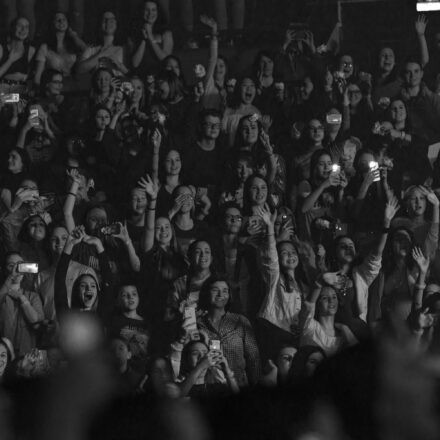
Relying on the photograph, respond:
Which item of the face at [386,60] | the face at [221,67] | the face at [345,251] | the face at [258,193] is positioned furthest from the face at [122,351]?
A: the face at [386,60]

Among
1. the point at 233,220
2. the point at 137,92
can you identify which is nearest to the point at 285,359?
the point at 233,220

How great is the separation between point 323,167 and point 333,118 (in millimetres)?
393

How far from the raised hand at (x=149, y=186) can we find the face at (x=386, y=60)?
6.23ft

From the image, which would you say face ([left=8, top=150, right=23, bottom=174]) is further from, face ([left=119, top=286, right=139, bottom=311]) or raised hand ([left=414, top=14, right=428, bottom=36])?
raised hand ([left=414, top=14, right=428, bottom=36])

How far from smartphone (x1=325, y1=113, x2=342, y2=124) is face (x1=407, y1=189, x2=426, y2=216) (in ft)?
2.52

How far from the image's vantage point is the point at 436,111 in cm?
763

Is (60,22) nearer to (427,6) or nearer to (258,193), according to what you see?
(258,193)

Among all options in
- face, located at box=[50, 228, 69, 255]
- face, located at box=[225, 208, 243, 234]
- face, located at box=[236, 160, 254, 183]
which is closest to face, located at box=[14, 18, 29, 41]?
face, located at box=[50, 228, 69, 255]

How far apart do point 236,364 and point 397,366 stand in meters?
5.60

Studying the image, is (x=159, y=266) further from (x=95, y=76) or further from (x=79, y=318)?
(x=79, y=318)

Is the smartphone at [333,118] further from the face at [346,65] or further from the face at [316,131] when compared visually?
the face at [346,65]

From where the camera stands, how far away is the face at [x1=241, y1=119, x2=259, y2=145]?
25.0 feet

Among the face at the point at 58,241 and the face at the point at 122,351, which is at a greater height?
the face at the point at 58,241

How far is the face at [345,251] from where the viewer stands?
24.1 ft
